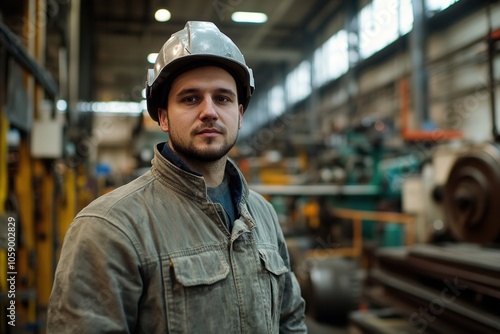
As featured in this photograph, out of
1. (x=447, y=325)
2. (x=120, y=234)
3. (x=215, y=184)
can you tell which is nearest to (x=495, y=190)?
(x=447, y=325)

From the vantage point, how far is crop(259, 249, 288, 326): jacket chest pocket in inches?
50.3

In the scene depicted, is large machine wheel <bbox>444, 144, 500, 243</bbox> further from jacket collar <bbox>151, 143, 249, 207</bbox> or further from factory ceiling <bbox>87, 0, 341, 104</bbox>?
jacket collar <bbox>151, 143, 249, 207</bbox>

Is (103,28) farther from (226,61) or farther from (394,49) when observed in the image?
(394,49)

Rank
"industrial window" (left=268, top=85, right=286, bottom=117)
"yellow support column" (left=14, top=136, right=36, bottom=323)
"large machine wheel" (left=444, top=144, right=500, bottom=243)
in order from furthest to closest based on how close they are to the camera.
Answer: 1. "industrial window" (left=268, top=85, right=286, bottom=117)
2. "yellow support column" (left=14, top=136, right=36, bottom=323)
3. "large machine wheel" (left=444, top=144, right=500, bottom=243)

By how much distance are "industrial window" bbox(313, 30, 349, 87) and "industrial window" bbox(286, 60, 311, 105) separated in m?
0.39

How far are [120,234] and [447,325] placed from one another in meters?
2.55

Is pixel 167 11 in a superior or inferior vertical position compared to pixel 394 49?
inferior

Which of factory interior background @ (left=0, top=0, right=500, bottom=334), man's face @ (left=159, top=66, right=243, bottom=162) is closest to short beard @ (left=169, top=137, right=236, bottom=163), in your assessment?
man's face @ (left=159, top=66, right=243, bottom=162)

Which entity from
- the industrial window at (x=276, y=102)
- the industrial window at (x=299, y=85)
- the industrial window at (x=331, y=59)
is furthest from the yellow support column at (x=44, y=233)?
the industrial window at (x=276, y=102)

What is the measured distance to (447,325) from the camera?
2.79 meters

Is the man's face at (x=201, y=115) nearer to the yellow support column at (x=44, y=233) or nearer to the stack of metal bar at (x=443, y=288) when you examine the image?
the stack of metal bar at (x=443, y=288)

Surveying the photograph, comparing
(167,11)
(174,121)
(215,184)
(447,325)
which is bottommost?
(447,325)

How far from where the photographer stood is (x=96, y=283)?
1.01m

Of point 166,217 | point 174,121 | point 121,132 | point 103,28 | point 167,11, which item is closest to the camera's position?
point 166,217
